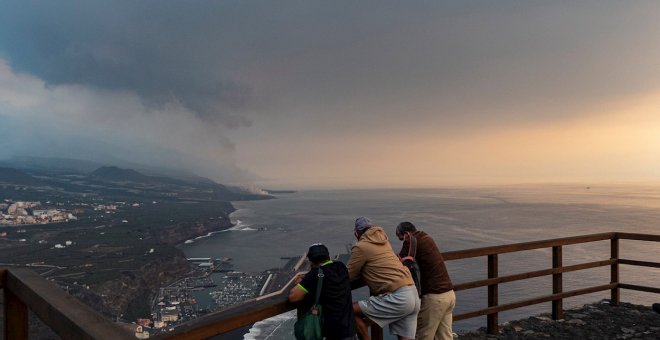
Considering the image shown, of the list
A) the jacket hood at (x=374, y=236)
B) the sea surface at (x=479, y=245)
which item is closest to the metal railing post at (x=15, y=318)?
the jacket hood at (x=374, y=236)

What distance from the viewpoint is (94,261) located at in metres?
40.0

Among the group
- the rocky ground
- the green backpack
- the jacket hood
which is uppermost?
the jacket hood

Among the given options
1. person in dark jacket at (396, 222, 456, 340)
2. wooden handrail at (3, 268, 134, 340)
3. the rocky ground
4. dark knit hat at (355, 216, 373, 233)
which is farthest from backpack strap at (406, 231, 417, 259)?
wooden handrail at (3, 268, 134, 340)

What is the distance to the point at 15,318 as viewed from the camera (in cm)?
254

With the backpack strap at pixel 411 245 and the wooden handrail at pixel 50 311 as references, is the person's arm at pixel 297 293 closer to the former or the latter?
the wooden handrail at pixel 50 311

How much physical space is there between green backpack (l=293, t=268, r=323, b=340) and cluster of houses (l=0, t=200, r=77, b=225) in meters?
70.0

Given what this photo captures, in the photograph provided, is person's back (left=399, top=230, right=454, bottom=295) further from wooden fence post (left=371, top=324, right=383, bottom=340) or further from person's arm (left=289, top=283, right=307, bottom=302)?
person's arm (left=289, top=283, right=307, bottom=302)

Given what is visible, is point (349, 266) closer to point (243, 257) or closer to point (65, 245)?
point (65, 245)

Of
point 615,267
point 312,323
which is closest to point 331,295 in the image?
point 312,323

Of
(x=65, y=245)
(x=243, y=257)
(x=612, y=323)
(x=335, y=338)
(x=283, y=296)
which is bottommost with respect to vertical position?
(x=243, y=257)

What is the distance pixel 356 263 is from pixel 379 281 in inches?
9.7

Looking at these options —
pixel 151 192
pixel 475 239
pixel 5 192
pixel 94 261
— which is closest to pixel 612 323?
pixel 94 261

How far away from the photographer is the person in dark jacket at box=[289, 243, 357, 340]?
9.39 feet

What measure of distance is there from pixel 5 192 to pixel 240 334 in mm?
80774
